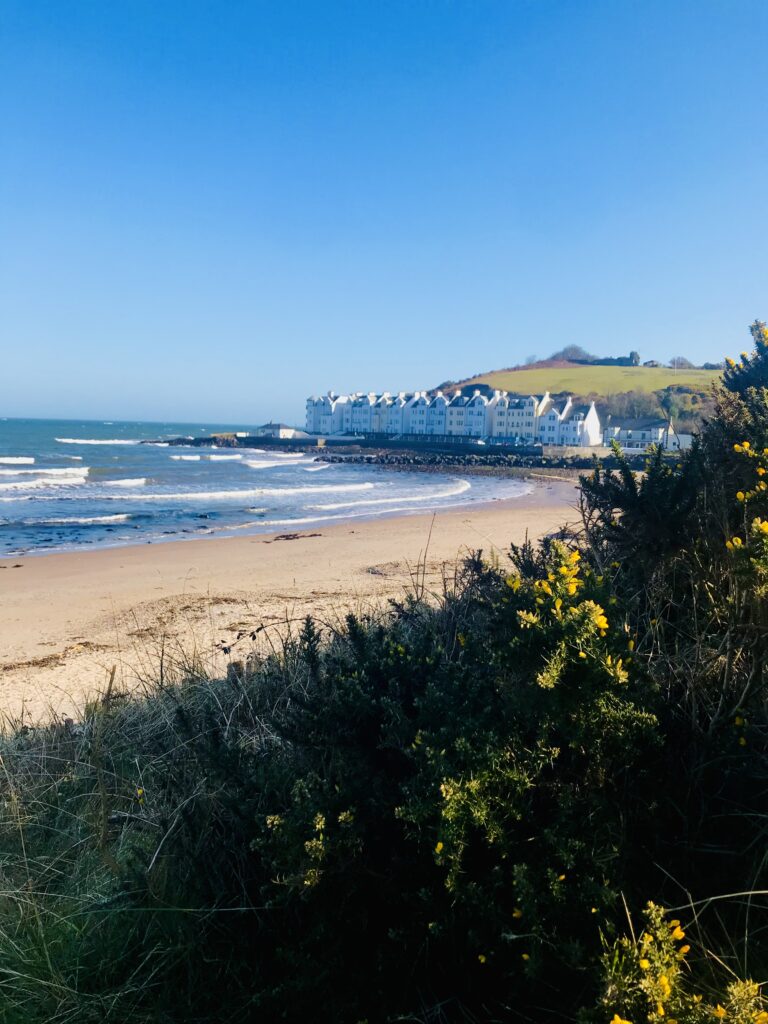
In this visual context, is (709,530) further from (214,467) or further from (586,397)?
(586,397)

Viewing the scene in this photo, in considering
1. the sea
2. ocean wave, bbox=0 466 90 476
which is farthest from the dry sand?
ocean wave, bbox=0 466 90 476

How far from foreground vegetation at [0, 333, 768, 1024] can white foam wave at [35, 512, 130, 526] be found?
69.8ft

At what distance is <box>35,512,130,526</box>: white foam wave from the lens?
22398mm

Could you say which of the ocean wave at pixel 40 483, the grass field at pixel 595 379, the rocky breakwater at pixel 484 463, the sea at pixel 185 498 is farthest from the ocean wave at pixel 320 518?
the grass field at pixel 595 379

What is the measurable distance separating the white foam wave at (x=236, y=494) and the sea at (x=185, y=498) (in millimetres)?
49

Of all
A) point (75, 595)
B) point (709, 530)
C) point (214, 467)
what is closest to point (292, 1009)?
point (709, 530)

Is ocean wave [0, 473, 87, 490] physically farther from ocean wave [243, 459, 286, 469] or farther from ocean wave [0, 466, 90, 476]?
ocean wave [243, 459, 286, 469]

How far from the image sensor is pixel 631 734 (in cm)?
228

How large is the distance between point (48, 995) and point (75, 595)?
11.2 meters

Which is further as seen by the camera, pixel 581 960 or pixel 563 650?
pixel 563 650

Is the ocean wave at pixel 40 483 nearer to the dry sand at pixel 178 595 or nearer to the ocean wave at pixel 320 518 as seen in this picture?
the ocean wave at pixel 320 518

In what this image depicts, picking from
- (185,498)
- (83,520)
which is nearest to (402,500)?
(185,498)

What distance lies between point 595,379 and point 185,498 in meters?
110

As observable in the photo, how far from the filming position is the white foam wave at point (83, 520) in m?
22.4
